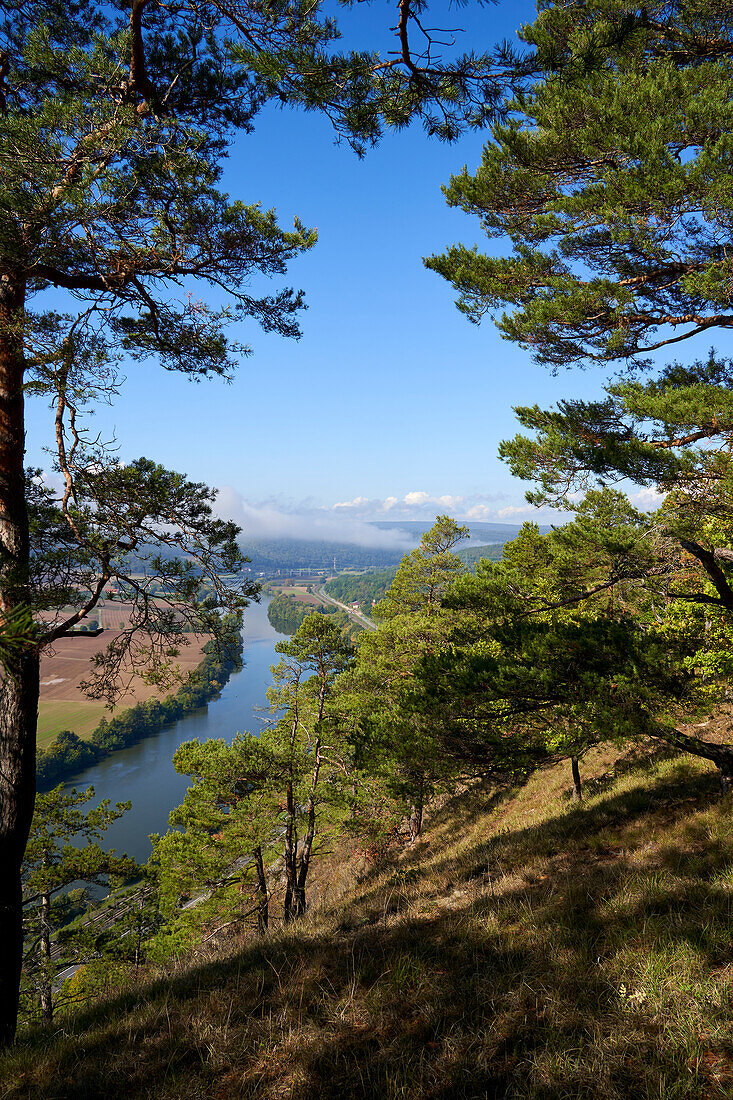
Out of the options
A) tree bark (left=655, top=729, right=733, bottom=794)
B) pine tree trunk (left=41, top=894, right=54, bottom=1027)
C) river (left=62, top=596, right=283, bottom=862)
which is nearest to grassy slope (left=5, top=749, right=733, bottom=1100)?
tree bark (left=655, top=729, right=733, bottom=794)

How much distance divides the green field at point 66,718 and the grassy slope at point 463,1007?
2350 inches

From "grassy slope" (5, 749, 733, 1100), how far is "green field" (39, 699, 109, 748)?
59.7 m

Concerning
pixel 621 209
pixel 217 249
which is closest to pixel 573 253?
pixel 621 209

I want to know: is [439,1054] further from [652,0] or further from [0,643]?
[652,0]

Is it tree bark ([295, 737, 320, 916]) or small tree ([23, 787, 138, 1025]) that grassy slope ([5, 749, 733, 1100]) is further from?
small tree ([23, 787, 138, 1025])

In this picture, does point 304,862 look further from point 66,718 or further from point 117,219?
point 66,718

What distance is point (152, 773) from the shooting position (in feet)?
161

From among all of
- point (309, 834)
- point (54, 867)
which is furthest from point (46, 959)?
point (309, 834)

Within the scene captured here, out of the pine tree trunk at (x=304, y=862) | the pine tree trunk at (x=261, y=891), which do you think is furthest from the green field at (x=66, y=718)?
the pine tree trunk at (x=304, y=862)

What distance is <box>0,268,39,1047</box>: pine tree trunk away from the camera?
12.0 feet

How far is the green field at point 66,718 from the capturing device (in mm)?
56016

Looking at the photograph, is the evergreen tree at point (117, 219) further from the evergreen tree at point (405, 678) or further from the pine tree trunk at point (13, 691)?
the evergreen tree at point (405, 678)

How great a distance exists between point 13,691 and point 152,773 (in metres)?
55.1

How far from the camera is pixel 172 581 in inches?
198
